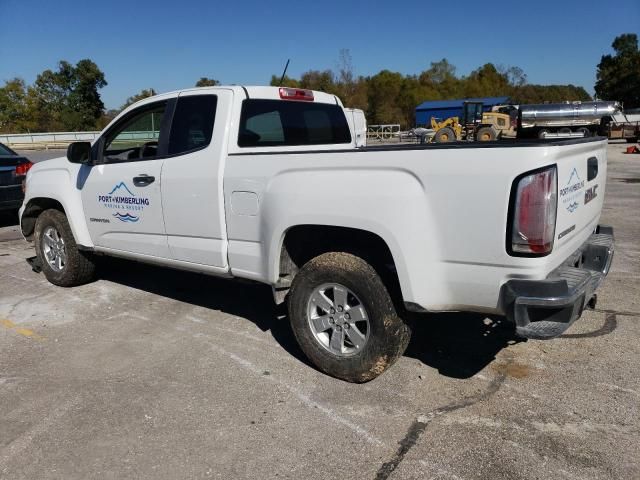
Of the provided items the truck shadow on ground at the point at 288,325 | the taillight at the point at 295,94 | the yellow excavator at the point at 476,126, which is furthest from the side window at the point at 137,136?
the yellow excavator at the point at 476,126

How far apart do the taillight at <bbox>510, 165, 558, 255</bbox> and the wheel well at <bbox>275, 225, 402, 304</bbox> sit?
2.73ft

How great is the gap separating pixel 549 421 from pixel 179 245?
9.98 feet

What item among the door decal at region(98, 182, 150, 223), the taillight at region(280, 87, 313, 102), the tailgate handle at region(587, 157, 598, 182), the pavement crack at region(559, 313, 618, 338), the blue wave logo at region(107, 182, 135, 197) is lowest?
the pavement crack at region(559, 313, 618, 338)

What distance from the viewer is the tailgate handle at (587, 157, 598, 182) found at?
11.5ft

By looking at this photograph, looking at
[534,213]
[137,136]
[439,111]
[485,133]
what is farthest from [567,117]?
[534,213]

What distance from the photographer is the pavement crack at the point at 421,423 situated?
274 centimetres

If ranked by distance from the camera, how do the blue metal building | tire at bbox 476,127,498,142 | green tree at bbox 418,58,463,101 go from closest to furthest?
tire at bbox 476,127,498,142, the blue metal building, green tree at bbox 418,58,463,101

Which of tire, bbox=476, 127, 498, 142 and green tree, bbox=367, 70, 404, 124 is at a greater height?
green tree, bbox=367, 70, 404, 124

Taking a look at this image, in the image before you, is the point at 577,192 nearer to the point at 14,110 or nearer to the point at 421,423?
the point at 421,423

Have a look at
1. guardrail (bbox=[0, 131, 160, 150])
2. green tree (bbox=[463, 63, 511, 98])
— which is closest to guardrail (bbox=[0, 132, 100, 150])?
guardrail (bbox=[0, 131, 160, 150])

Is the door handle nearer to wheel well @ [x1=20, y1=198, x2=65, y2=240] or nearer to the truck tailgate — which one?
wheel well @ [x1=20, y1=198, x2=65, y2=240]

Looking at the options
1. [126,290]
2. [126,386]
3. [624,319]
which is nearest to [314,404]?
[126,386]

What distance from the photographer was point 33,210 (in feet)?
20.1

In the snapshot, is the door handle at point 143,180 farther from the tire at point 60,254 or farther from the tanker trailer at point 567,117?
the tanker trailer at point 567,117
